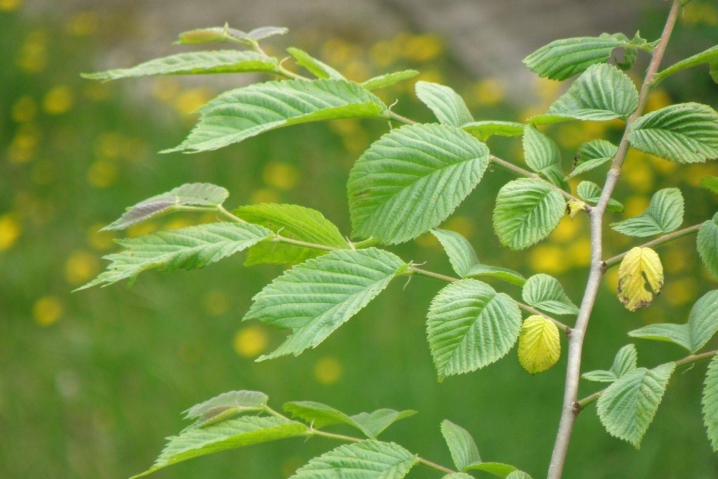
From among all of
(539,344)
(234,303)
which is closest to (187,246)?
(539,344)

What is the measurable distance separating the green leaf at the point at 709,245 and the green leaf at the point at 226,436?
0.33 meters

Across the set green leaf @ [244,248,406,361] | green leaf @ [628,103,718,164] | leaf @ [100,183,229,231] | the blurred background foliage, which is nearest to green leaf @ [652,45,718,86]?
green leaf @ [628,103,718,164]

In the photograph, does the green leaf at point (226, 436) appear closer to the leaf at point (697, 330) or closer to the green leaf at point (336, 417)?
the green leaf at point (336, 417)

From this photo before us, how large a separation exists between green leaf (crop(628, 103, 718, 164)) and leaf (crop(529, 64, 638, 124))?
0.03m

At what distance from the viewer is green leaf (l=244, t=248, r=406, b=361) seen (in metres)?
0.62

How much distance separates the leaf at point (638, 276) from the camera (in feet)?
2.16

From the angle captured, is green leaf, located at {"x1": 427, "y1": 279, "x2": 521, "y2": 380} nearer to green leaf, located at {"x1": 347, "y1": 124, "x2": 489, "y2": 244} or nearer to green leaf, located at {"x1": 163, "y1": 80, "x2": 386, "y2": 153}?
green leaf, located at {"x1": 347, "y1": 124, "x2": 489, "y2": 244}

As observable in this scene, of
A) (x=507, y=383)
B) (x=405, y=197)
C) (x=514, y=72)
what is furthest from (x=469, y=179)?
(x=514, y=72)

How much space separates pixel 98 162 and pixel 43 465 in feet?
4.79

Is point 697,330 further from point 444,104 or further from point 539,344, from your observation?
point 444,104

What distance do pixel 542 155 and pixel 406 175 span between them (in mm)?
126

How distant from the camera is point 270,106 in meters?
0.69

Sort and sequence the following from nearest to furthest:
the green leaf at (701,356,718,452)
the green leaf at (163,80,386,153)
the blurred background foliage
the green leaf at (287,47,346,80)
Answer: the green leaf at (701,356,718,452)
the green leaf at (163,80,386,153)
the green leaf at (287,47,346,80)
the blurred background foliage

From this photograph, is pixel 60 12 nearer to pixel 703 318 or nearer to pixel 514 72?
pixel 514 72
